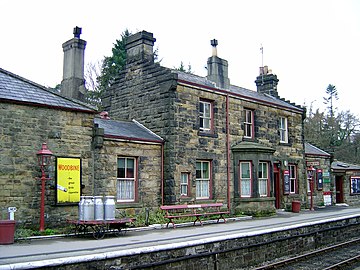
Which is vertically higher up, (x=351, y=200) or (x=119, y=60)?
(x=119, y=60)

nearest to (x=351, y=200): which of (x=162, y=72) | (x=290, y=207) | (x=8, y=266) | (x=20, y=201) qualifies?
(x=290, y=207)

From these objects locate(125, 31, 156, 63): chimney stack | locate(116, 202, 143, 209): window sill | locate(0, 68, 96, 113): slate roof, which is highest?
locate(125, 31, 156, 63): chimney stack

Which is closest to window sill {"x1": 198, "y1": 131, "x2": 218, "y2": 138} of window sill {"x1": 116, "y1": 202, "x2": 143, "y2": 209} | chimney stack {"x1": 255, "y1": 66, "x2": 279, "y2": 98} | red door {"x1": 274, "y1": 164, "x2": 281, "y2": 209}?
window sill {"x1": 116, "y1": 202, "x2": 143, "y2": 209}

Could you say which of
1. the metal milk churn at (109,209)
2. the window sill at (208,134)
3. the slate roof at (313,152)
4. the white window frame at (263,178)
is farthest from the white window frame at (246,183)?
the metal milk churn at (109,209)

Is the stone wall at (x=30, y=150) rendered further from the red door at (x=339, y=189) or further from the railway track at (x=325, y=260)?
the red door at (x=339, y=189)

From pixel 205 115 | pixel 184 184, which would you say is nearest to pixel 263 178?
pixel 205 115

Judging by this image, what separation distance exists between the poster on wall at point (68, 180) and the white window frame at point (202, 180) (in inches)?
250

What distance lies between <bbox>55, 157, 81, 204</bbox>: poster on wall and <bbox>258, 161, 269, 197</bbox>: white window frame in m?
10.0

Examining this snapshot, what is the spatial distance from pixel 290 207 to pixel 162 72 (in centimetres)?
1126

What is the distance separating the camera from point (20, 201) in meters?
13.4

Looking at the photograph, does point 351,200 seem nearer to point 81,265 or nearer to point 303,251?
point 303,251

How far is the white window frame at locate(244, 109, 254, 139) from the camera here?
22109 millimetres

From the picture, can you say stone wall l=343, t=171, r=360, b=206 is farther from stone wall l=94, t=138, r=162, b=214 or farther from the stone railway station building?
stone wall l=94, t=138, r=162, b=214

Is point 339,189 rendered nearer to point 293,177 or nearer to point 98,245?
point 293,177
